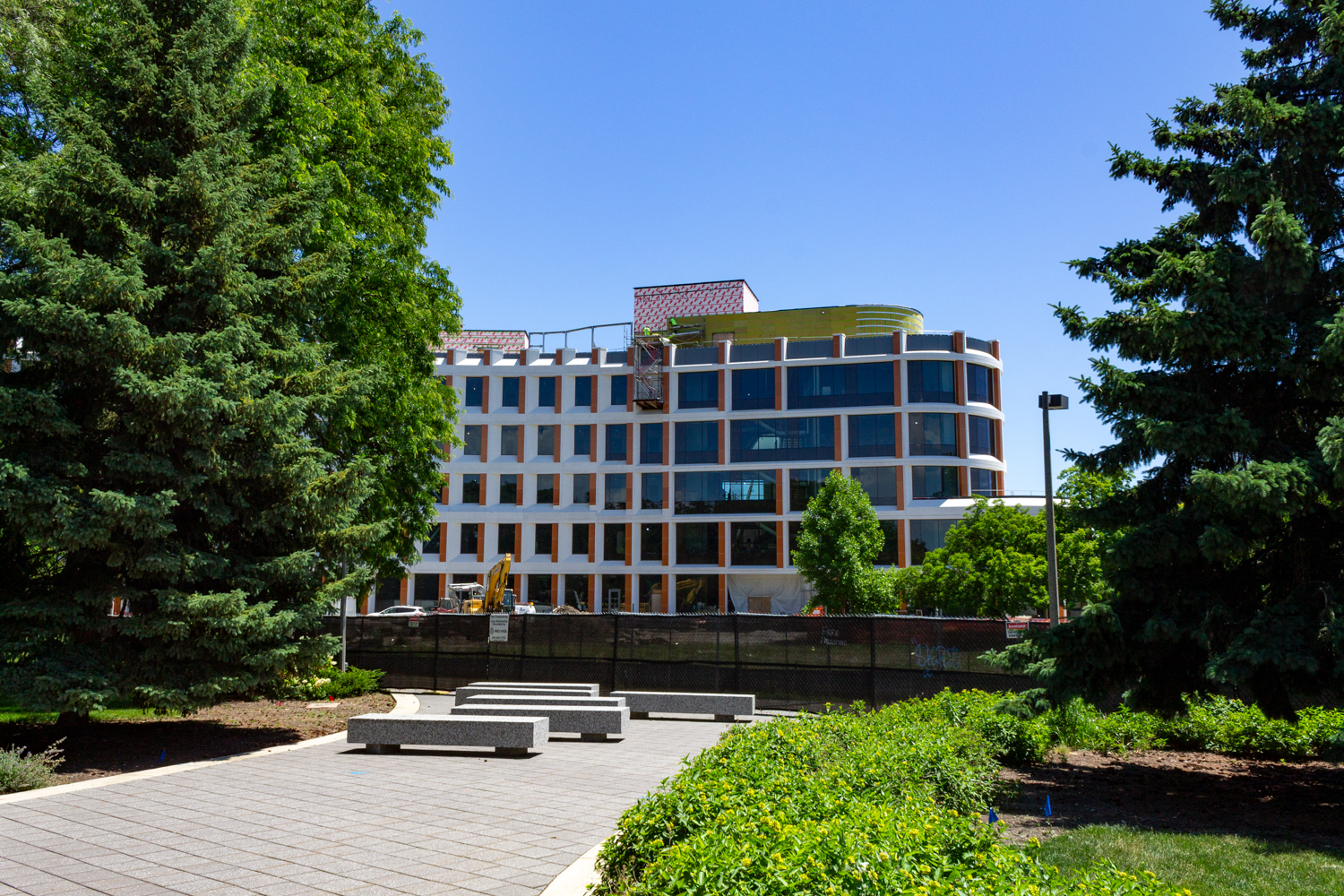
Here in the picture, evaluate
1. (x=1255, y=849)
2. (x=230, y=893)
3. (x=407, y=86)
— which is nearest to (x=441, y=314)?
(x=407, y=86)

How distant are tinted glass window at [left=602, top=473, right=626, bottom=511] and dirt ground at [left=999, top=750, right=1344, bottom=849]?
46802mm

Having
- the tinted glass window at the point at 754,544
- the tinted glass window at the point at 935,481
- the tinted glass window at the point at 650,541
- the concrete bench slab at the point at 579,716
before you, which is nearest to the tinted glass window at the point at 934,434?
the tinted glass window at the point at 935,481

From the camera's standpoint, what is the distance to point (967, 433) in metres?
53.2

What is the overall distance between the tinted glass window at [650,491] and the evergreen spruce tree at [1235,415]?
154 ft

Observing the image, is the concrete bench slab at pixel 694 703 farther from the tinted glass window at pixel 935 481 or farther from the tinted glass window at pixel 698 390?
the tinted glass window at pixel 698 390

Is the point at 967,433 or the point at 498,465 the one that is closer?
the point at 967,433

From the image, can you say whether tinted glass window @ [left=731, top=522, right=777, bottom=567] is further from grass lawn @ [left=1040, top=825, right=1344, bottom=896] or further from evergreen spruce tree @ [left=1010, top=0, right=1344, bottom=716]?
grass lawn @ [left=1040, top=825, right=1344, bottom=896]

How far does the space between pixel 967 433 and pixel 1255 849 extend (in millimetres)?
47506

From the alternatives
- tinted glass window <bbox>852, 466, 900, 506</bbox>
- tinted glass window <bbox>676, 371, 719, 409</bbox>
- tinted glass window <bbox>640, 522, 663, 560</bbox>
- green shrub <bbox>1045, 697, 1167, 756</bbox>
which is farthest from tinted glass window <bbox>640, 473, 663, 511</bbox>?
green shrub <bbox>1045, 697, 1167, 756</bbox>

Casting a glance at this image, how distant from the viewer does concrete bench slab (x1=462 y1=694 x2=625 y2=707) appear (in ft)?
49.8

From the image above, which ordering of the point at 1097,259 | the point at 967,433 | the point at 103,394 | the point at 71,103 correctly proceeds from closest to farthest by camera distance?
the point at 1097,259 < the point at 103,394 < the point at 71,103 < the point at 967,433

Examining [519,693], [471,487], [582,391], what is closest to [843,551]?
[582,391]

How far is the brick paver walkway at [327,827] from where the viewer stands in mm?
6512

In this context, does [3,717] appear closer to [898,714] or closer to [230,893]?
[230,893]
